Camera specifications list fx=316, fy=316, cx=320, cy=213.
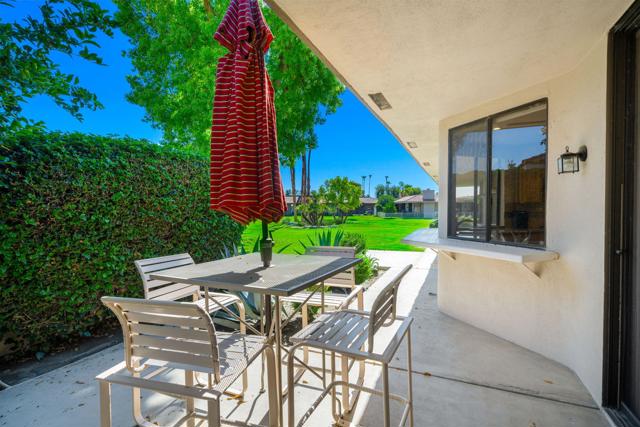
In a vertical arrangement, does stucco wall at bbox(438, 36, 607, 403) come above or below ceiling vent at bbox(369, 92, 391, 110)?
below

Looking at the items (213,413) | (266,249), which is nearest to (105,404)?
(213,413)

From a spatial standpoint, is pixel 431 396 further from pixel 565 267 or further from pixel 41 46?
pixel 41 46

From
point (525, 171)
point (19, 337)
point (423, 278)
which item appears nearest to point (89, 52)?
point (19, 337)

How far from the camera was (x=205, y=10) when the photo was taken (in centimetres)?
699

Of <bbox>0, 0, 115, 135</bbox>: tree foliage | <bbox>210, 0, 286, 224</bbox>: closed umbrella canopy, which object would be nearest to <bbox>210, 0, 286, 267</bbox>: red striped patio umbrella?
<bbox>210, 0, 286, 224</bbox>: closed umbrella canopy

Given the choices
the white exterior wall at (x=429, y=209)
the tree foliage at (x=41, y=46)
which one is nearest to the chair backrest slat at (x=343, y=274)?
the tree foliage at (x=41, y=46)

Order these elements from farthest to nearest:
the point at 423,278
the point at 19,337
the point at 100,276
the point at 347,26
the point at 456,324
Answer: the point at 423,278 → the point at 456,324 → the point at 100,276 → the point at 19,337 → the point at 347,26

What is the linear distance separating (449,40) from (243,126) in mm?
1583

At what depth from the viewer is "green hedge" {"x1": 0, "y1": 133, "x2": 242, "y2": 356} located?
273cm

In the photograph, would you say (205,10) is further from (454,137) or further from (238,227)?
(454,137)

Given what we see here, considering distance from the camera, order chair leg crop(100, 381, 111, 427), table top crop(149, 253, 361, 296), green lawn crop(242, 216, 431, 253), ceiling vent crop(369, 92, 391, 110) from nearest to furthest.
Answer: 1. chair leg crop(100, 381, 111, 427)
2. table top crop(149, 253, 361, 296)
3. ceiling vent crop(369, 92, 391, 110)
4. green lawn crop(242, 216, 431, 253)

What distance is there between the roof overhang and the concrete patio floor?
8.58 feet

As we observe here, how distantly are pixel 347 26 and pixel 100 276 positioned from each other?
3310 mm

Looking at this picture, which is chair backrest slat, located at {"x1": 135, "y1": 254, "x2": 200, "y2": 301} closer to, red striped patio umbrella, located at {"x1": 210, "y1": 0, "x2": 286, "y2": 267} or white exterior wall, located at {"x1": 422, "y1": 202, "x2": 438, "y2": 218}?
red striped patio umbrella, located at {"x1": 210, "y1": 0, "x2": 286, "y2": 267}
